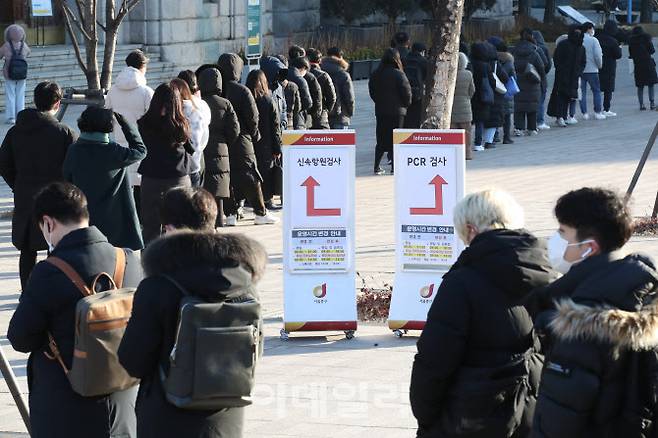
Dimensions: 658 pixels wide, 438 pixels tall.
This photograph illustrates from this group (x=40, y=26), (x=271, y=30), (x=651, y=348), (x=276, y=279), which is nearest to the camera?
(x=651, y=348)

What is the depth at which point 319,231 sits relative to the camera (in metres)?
9.11

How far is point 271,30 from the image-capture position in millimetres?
33500

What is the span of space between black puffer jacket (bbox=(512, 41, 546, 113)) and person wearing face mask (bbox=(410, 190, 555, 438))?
16.9m

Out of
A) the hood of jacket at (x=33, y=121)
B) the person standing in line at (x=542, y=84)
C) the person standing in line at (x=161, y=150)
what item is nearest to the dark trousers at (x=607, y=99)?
the person standing in line at (x=542, y=84)

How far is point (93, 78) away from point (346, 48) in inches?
768

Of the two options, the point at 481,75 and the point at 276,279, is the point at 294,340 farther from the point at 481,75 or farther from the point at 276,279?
the point at 481,75

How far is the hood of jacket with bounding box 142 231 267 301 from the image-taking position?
187 inches

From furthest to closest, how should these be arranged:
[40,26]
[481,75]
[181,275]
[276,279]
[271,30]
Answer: [271,30], [40,26], [481,75], [276,279], [181,275]

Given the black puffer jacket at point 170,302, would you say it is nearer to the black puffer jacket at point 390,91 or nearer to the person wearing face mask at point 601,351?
the person wearing face mask at point 601,351

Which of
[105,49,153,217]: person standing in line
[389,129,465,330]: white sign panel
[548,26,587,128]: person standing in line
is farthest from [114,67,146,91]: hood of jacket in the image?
[548,26,587,128]: person standing in line

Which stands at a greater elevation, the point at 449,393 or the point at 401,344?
the point at 449,393

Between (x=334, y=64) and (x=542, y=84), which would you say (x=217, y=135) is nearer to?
(x=334, y=64)

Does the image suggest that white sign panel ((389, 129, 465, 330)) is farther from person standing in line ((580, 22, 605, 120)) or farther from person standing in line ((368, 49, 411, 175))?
person standing in line ((580, 22, 605, 120))

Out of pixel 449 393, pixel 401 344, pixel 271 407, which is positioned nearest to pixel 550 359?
pixel 449 393
